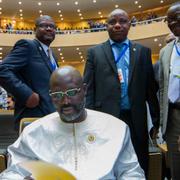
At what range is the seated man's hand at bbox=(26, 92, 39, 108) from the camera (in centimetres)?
319

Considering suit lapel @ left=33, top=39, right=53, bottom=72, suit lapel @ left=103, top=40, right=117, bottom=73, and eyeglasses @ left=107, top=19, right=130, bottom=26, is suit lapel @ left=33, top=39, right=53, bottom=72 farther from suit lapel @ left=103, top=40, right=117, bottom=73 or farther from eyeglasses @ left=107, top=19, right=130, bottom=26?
eyeglasses @ left=107, top=19, right=130, bottom=26

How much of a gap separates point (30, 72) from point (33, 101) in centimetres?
30

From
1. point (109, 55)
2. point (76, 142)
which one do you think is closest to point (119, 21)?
point (109, 55)

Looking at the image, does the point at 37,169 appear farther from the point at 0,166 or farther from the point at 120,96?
the point at 0,166

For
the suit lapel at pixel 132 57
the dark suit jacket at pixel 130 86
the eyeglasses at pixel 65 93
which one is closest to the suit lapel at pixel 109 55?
the dark suit jacket at pixel 130 86

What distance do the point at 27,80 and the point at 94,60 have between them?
64 centimetres

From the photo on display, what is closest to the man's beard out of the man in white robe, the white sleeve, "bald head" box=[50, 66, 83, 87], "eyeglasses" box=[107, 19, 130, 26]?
the man in white robe

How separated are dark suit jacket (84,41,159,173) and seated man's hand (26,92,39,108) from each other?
1.44ft

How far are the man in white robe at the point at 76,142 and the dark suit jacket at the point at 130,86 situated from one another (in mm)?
803

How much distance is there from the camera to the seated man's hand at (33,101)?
319 cm

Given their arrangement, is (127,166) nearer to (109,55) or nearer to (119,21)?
(109,55)

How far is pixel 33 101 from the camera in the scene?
3207mm

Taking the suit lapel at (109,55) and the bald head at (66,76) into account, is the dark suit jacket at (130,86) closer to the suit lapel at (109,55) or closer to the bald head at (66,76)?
the suit lapel at (109,55)

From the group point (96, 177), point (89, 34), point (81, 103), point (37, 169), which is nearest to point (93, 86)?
point (81, 103)
